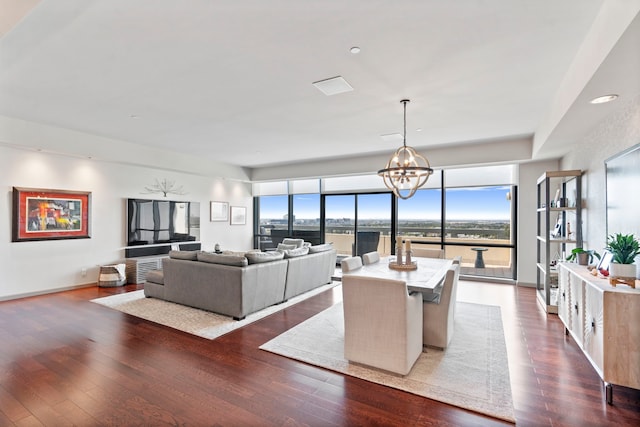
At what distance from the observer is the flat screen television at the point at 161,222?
6.68 meters

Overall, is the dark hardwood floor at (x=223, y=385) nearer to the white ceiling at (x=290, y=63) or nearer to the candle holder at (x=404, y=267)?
the candle holder at (x=404, y=267)

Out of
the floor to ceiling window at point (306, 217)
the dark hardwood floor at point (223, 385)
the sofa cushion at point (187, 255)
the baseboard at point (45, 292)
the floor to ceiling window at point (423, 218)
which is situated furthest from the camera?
the floor to ceiling window at point (306, 217)

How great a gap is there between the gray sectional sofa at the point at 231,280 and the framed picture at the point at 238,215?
4036 millimetres

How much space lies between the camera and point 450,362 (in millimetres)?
2980

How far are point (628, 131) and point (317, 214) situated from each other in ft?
21.9

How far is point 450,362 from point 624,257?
170 centimetres

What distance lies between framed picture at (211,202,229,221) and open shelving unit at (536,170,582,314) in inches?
286

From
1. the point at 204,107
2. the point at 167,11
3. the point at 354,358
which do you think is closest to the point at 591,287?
the point at 354,358

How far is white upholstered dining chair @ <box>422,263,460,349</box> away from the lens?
317 cm

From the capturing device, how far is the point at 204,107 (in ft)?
14.1

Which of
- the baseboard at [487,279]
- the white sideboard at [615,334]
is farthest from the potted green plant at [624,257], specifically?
the baseboard at [487,279]

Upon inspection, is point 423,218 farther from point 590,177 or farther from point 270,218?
point 270,218

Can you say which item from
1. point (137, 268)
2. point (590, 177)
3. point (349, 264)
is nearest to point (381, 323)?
point (349, 264)

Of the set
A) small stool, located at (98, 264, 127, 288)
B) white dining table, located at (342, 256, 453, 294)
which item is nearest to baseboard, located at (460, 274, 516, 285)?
white dining table, located at (342, 256, 453, 294)
